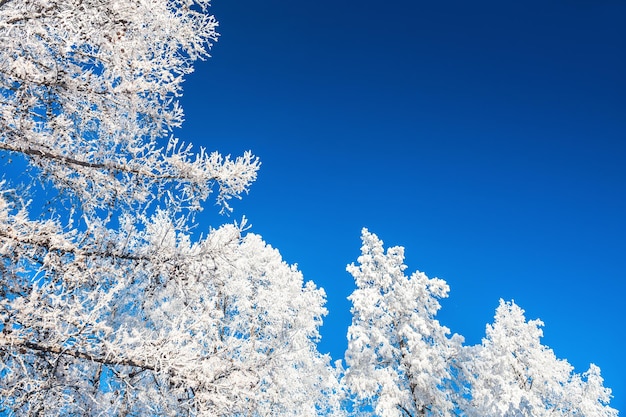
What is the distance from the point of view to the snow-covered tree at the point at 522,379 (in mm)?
11657

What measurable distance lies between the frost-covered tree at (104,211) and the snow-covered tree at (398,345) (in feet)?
27.0

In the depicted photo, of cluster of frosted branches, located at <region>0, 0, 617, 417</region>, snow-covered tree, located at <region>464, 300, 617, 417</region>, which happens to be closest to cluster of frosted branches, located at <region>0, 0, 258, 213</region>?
cluster of frosted branches, located at <region>0, 0, 617, 417</region>

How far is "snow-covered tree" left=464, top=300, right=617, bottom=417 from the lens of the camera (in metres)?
11.7

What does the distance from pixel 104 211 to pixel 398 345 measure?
424 inches

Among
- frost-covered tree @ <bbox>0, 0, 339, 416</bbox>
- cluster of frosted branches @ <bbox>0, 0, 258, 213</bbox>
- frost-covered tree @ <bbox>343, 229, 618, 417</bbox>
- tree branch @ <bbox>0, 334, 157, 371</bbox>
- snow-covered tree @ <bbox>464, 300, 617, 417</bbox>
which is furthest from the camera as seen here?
frost-covered tree @ <bbox>343, 229, 618, 417</bbox>

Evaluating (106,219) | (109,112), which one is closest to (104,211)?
(106,219)

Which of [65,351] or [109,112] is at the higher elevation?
[109,112]

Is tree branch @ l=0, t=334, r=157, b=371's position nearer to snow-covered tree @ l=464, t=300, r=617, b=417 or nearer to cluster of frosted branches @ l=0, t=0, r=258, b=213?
cluster of frosted branches @ l=0, t=0, r=258, b=213

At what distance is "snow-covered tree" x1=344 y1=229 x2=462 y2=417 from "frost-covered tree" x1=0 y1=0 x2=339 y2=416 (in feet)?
27.0

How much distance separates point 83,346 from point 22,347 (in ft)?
1.69

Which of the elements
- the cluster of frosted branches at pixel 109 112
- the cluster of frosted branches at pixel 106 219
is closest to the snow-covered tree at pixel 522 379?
the cluster of frosted branches at pixel 106 219

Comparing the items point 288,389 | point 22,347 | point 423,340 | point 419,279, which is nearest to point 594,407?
point 423,340

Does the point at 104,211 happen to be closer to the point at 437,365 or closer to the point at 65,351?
the point at 65,351

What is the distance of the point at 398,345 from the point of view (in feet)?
43.9
